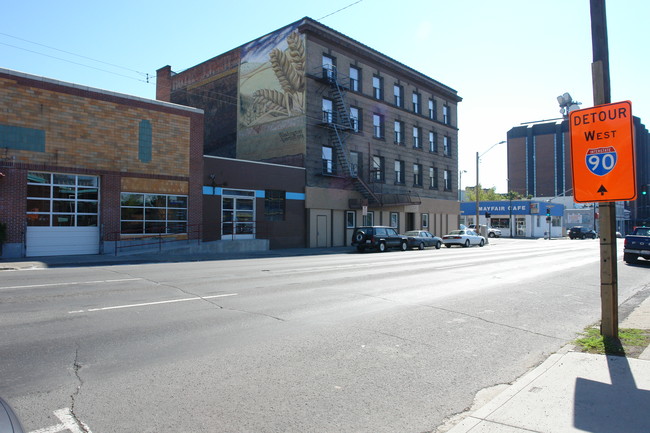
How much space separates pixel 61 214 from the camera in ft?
65.5

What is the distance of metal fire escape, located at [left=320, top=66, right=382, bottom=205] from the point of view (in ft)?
102

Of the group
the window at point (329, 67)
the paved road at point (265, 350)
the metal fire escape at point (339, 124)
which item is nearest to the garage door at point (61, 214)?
the paved road at point (265, 350)

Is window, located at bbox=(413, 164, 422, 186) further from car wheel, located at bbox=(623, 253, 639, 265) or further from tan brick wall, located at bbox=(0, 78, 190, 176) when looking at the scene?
tan brick wall, located at bbox=(0, 78, 190, 176)

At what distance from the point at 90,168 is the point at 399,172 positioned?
81.4 ft

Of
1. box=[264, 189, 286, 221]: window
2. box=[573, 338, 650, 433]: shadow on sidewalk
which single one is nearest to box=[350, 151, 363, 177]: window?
box=[264, 189, 286, 221]: window

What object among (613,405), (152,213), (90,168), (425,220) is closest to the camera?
(613,405)

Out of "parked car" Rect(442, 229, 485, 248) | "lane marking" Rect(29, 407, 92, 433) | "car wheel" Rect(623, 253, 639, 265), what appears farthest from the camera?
"parked car" Rect(442, 229, 485, 248)

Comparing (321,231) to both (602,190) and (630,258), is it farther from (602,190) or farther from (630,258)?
(602,190)

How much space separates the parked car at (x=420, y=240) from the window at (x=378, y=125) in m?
9.00

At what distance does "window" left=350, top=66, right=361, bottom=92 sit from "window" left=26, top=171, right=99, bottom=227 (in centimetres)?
1998

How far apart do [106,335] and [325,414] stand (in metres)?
3.82

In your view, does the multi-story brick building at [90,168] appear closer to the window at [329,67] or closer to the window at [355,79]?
the window at [329,67]

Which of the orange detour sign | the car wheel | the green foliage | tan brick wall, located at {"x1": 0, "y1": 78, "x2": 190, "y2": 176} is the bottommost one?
the green foliage

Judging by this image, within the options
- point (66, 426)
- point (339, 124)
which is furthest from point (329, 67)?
point (66, 426)
